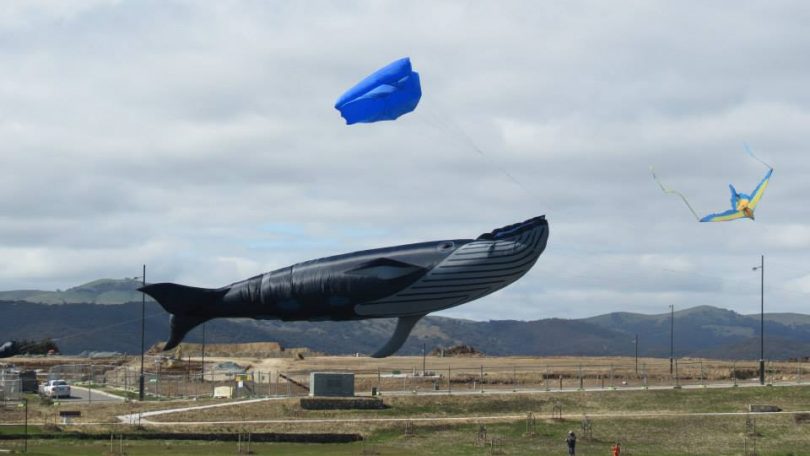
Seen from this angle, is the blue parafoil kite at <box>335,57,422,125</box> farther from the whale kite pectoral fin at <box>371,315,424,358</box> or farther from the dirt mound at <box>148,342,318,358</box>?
the dirt mound at <box>148,342,318,358</box>

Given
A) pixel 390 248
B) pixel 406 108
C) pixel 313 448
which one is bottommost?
pixel 313 448

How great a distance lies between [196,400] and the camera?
302 ft

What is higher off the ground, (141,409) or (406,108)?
(406,108)

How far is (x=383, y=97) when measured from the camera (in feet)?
132

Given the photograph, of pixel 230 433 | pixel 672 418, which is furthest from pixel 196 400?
pixel 672 418

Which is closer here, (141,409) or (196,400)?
(141,409)

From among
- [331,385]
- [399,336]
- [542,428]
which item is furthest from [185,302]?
[331,385]

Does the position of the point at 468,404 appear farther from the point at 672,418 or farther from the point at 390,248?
the point at 390,248

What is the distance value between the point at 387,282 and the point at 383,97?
5.91m

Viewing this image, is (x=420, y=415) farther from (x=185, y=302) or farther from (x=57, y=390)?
(x=185, y=302)

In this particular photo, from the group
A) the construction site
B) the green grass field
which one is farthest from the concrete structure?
the green grass field

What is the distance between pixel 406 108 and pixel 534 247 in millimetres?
6099

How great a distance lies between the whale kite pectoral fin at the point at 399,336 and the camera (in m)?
41.1

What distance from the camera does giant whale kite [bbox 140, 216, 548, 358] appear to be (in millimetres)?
40156
